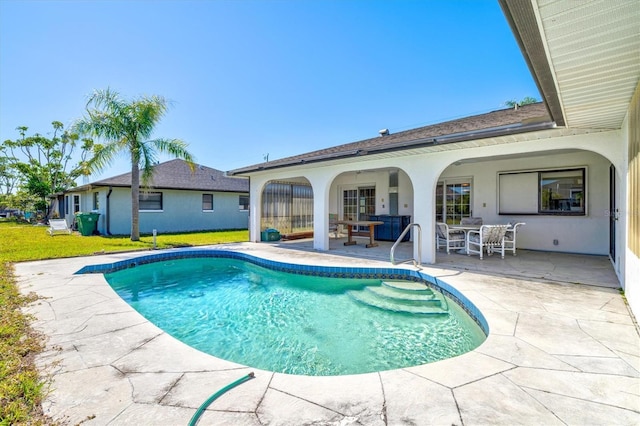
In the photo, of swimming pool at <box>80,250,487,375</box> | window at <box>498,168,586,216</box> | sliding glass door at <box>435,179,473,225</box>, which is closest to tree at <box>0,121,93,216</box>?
swimming pool at <box>80,250,487,375</box>

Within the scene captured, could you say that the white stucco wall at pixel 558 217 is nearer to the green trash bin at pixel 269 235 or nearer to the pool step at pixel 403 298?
the pool step at pixel 403 298

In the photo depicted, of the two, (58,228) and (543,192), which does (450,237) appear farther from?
(58,228)

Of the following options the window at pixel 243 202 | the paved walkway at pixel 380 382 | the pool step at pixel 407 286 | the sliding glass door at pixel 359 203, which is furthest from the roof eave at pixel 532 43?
the window at pixel 243 202

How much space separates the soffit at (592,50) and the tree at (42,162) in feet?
131

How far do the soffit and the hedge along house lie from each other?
0.01 meters

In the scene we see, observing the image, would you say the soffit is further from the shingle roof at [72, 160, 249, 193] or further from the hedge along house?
the shingle roof at [72, 160, 249, 193]

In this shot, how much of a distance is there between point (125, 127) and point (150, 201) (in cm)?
562

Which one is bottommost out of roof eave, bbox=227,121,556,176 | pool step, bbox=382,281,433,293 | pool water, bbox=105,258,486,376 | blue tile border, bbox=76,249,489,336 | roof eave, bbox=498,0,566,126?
pool water, bbox=105,258,486,376

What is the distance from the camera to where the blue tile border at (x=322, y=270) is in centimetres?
508

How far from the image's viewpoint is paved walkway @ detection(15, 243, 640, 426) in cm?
213

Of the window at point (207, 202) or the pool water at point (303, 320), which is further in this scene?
the window at point (207, 202)

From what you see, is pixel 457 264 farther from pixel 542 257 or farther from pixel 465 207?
pixel 465 207

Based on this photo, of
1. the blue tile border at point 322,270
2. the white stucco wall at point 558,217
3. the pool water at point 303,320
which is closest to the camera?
the pool water at point 303,320

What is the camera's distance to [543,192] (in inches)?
379
